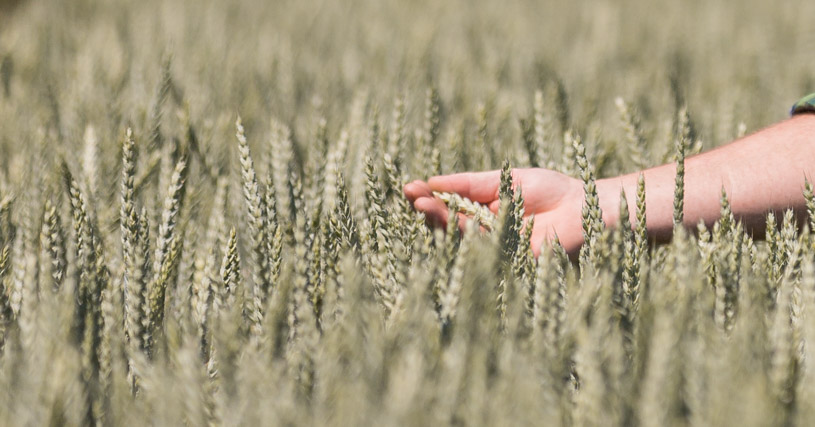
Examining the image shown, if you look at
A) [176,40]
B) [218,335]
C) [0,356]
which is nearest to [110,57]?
[176,40]

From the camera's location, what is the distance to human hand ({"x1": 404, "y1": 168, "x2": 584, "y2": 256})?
994mm

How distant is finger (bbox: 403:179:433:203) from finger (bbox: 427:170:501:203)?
0.04 feet

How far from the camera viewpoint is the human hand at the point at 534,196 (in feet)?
3.26

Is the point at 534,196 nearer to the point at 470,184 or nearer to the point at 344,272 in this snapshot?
the point at 470,184

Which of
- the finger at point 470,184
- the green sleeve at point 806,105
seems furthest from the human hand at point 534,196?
the green sleeve at point 806,105

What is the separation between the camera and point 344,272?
1.91ft

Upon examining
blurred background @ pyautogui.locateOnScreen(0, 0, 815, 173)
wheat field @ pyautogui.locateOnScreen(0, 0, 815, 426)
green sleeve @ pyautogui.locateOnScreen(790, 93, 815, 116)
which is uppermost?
blurred background @ pyautogui.locateOnScreen(0, 0, 815, 173)

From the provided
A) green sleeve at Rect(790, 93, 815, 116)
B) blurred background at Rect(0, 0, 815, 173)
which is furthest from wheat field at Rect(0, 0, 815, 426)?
green sleeve at Rect(790, 93, 815, 116)

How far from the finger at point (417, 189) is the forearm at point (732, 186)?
0.75ft

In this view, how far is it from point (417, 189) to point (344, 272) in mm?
429

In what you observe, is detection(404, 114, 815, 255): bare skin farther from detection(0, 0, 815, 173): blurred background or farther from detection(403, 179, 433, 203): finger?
detection(0, 0, 815, 173): blurred background

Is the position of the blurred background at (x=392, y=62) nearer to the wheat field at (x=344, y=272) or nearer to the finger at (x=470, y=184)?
the wheat field at (x=344, y=272)

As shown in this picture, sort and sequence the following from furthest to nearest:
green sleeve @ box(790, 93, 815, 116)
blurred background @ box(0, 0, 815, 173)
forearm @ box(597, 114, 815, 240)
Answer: blurred background @ box(0, 0, 815, 173)
green sleeve @ box(790, 93, 815, 116)
forearm @ box(597, 114, 815, 240)

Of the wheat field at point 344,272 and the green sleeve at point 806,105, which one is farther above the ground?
the green sleeve at point 806,105
